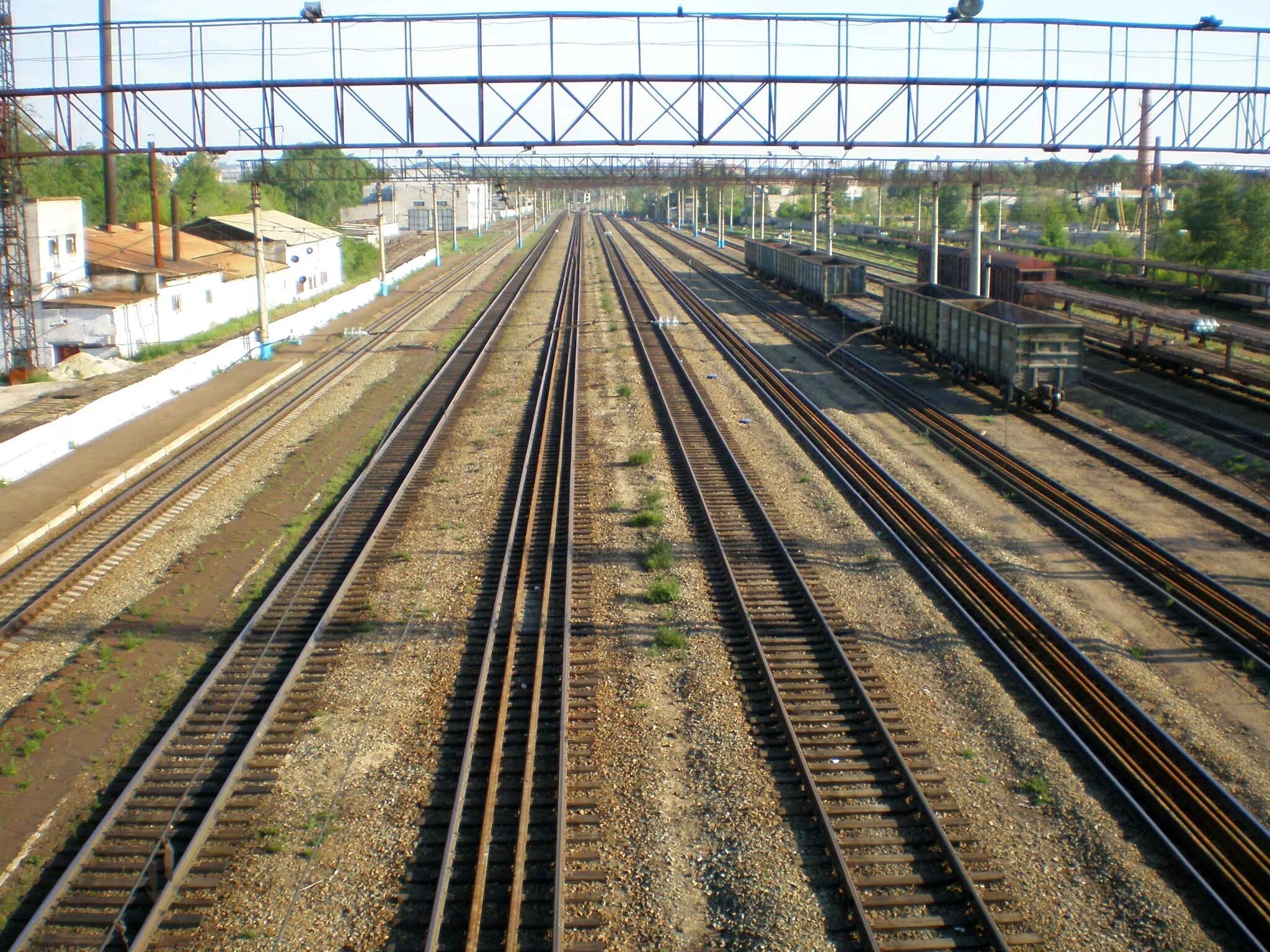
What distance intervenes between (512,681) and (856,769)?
3.30 m

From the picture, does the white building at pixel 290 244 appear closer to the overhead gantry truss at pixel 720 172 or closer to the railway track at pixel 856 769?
the overhead gantry truss at pixel 720 172

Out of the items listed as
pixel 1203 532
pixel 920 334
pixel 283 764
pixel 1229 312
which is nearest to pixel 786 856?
pixel 283 764

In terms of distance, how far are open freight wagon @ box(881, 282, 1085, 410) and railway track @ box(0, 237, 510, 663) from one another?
1435 cm

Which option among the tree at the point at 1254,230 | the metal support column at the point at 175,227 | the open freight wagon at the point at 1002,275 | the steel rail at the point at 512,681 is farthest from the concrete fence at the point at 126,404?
the tree at the point at 1254,230

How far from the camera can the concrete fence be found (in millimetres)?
18062

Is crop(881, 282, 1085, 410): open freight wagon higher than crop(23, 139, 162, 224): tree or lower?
lower

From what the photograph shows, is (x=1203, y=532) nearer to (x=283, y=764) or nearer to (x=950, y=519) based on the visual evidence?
(x=950, y=519)

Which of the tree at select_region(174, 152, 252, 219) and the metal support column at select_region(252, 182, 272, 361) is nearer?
the metal support column at select_region(252, 182, 272, 361)

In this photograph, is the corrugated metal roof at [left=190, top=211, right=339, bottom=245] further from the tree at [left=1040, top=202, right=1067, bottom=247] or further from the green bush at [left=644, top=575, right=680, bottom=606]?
the tree at [left=1040, top=202, right=1067, bottom=247]

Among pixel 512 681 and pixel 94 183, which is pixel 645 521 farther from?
pixel 94 183

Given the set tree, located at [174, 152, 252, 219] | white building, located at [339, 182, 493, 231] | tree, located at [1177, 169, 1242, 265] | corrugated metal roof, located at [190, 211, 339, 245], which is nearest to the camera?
tree, located at [1177, 169, 1242, 265]

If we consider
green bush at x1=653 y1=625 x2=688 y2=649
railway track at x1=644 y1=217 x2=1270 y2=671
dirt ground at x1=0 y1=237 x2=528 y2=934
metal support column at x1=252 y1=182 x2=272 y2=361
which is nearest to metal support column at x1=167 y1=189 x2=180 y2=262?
metal support column at x1=252 y1=182 x2=272 y2=361

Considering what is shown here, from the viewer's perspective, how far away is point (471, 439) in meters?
19.9

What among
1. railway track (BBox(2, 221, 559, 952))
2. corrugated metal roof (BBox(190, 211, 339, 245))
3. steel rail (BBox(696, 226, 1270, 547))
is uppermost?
corrugated metal roof (BBox(190, 211, 339, 245))
